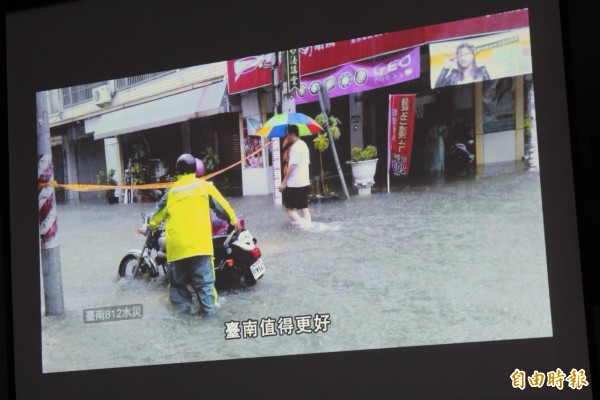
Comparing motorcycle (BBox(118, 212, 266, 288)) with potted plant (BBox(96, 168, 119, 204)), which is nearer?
A: motorcycle (BBox(118, 212, 266, 288))

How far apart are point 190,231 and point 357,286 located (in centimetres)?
94

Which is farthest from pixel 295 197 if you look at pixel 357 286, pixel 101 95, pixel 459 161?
pixel 101 95

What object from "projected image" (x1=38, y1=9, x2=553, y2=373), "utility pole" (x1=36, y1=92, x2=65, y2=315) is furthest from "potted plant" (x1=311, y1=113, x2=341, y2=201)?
"utility pole" (x1=36, y1=92, x2=65, y2=315)

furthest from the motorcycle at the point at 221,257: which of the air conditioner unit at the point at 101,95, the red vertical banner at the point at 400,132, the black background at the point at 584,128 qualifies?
the red vertical banner at the point at 400,132

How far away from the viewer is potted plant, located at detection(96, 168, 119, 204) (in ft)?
10.6

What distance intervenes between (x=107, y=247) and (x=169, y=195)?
0.47 metres

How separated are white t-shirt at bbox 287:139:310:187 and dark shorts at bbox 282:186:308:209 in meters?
0.03

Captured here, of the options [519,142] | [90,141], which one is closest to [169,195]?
[90,141]

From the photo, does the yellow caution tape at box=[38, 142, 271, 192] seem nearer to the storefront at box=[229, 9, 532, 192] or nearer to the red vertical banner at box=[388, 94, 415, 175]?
the storefront at box=[229, 9, 532, 192]

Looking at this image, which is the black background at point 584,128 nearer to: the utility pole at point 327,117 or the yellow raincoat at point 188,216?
the utility pole at point 327,117

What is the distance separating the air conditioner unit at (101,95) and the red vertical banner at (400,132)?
1.60 metres

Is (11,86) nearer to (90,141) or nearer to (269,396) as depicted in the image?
(90,141)

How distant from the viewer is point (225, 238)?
3.02 m

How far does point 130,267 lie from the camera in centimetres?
313
